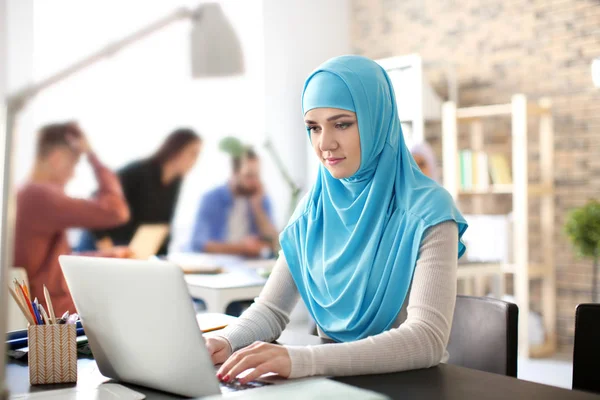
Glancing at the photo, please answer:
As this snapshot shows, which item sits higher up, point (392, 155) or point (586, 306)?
point (392, 155)

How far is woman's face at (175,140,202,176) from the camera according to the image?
5.30m

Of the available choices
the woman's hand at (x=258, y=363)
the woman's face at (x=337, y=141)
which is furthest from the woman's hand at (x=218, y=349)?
the woman's face at (x=337, y=141)

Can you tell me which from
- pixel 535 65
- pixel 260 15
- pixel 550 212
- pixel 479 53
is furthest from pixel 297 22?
pixel 550 212

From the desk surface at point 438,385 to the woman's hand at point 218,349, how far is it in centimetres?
22

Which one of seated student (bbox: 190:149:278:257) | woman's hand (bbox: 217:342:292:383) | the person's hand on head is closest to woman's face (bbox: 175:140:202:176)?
seated student (bbox: 190:149:278:257)

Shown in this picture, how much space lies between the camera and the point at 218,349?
143 centimetres

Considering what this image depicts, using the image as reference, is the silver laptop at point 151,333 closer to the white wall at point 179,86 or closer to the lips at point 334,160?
the lips at point 334,160

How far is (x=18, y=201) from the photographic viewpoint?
4.34 m

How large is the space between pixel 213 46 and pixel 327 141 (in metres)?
0.42

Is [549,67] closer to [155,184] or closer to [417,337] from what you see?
[155,184]

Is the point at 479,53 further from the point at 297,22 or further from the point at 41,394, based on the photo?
the point at 41,394

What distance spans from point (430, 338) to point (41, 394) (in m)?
0.71

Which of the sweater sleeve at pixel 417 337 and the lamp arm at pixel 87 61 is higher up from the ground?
the lamp arm at pixel 87 61

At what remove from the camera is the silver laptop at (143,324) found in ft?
3.41
